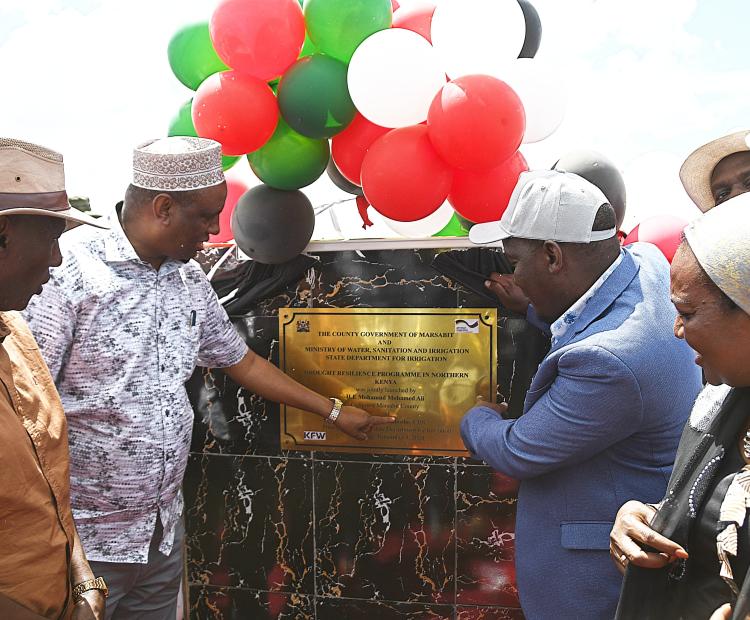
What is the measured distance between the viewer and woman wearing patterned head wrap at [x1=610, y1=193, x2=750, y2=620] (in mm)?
1304

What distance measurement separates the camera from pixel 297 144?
Result: 9.63ft

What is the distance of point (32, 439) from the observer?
73.2 inches

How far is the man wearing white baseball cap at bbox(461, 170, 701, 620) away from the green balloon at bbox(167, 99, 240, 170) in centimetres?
139


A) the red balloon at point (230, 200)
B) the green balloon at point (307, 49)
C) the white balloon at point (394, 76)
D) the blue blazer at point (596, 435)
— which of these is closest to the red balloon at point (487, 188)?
the white balloon at point (394, 76)

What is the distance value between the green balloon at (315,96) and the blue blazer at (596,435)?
1237 mm

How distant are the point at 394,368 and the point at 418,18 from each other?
153 centimetres

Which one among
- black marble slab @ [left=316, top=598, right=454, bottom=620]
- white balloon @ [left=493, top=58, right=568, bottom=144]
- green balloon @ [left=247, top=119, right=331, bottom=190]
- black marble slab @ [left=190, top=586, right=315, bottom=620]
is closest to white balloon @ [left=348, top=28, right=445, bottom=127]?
white balloon @ [left=493, top=58, right=568, bottom=144]

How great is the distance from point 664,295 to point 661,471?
1.80 ft

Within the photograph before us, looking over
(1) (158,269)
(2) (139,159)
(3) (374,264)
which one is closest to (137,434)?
(1) (158,269)

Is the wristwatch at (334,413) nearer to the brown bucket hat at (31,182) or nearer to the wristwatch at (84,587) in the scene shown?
the wristwatch at (84,587)

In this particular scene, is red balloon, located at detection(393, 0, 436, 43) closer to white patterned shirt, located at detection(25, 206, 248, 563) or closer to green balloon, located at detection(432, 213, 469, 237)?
green balloon, located at detection(432, 213, 469, 237)

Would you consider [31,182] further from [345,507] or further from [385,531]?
[385,531]

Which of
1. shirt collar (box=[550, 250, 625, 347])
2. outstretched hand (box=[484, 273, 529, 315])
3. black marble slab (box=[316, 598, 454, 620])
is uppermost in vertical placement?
shirt collar (box=[550, 250, 625, 347])

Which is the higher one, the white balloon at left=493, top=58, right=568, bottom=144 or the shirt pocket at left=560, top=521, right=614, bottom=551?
the white balloon at left=493, top=58, right=568, bottom=144
